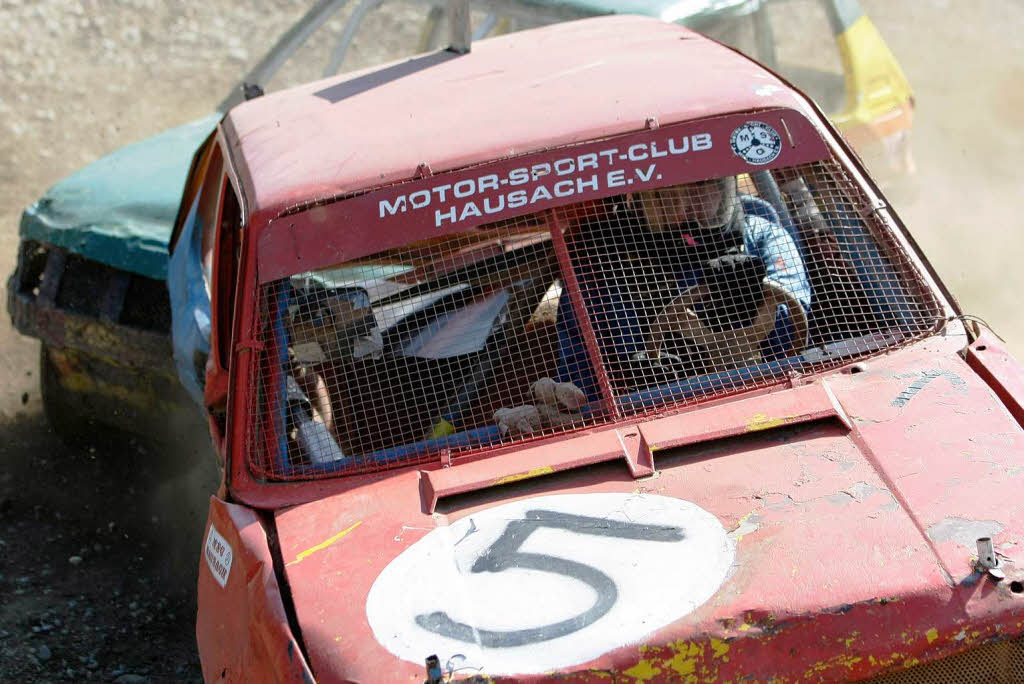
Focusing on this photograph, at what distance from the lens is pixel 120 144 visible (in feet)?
30.5

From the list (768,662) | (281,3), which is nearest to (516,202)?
(768,662)

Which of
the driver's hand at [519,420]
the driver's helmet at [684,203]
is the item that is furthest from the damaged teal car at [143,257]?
the driver's helmet at [684,203]

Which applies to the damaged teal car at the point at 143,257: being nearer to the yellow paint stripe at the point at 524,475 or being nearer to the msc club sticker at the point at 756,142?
the yellow paint stripe at the point at 524,475

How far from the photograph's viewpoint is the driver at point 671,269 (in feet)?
9.65

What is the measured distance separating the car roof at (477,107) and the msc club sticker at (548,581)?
101cm

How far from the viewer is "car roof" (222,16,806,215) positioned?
3008mm

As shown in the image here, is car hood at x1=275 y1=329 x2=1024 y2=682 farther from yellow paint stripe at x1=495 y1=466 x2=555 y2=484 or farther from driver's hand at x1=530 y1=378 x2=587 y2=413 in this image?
driver's hand at x1=530 y1=378 x2=587 y2=413

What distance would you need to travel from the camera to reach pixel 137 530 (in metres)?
4.84

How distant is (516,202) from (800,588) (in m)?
1.25

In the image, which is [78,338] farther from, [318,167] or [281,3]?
[281,3]

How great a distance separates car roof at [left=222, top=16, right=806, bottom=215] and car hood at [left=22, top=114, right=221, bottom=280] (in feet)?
3.73

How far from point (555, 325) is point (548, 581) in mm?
849

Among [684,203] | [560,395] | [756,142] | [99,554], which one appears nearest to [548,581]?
[560,395]

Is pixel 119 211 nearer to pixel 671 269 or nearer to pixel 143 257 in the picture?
pixel 143 257
